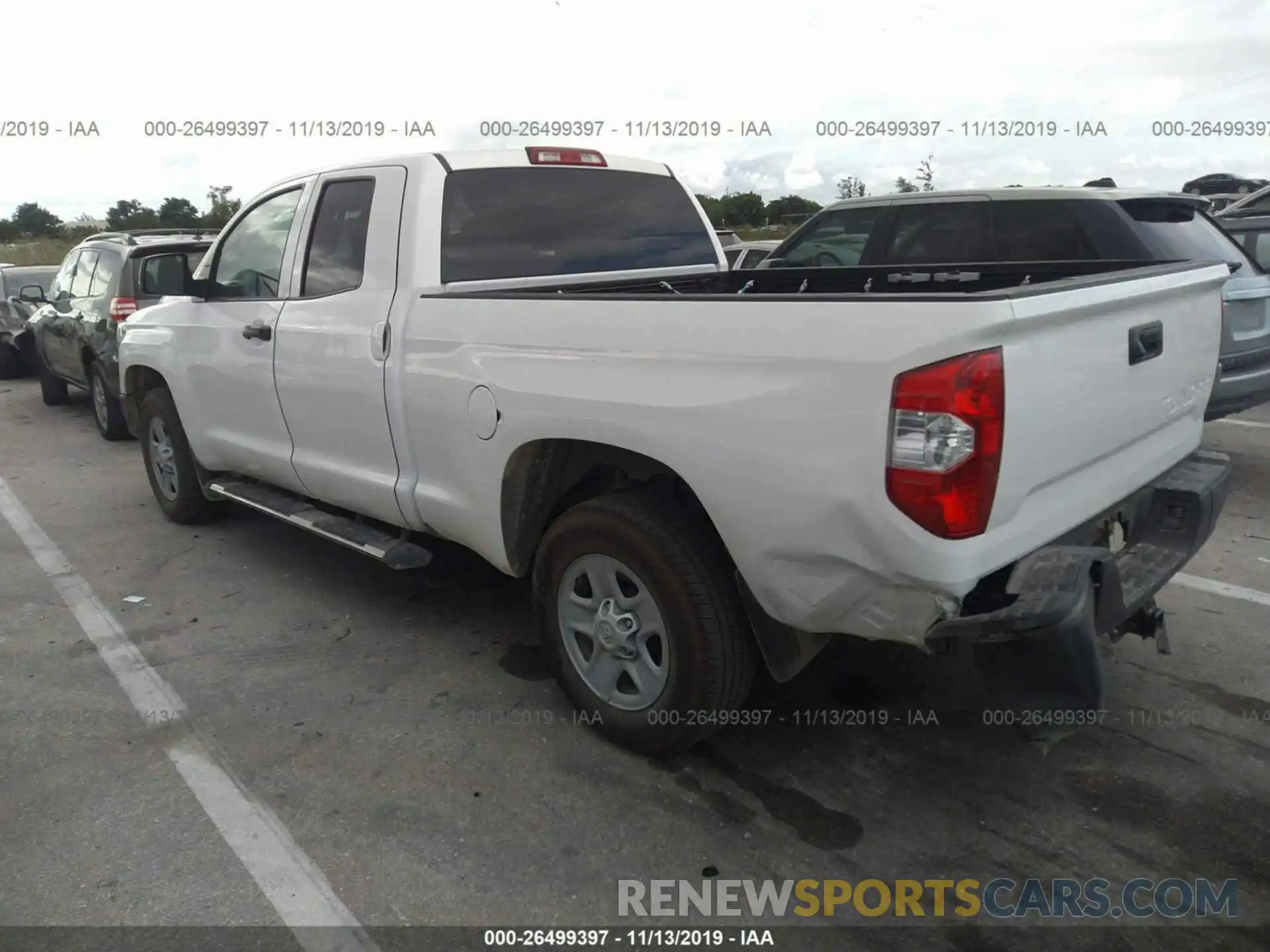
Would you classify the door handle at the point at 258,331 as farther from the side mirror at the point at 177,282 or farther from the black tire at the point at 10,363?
the black tire at the point at 10,363

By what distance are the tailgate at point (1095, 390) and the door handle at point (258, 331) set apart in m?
3.33

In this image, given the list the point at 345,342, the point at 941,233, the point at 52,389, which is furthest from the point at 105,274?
Answer: the point at 941,233

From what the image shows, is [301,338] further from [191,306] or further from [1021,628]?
[1021,628]

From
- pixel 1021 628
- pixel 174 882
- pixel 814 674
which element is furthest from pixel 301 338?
pixel 1021 628

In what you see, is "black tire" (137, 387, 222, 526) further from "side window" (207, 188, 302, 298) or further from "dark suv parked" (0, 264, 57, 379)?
"dark suv parked" (0, 264, 57, 379)

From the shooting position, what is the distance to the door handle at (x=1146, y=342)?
276 centimetres

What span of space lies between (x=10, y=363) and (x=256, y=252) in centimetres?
1059

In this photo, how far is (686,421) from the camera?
2713mm

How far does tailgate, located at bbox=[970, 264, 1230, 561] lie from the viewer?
7.70 feet

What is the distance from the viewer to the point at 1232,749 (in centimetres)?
320

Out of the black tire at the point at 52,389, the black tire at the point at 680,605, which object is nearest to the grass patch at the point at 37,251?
the black tire at the point at 52,389

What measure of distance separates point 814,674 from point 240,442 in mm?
3024

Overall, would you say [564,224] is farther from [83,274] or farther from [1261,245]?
[83,274]

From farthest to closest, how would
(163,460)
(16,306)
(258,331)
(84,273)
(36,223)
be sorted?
1. (36,223)
2. (16,306)
3. (84,273)
4. (163,460)
5. (258,331)
